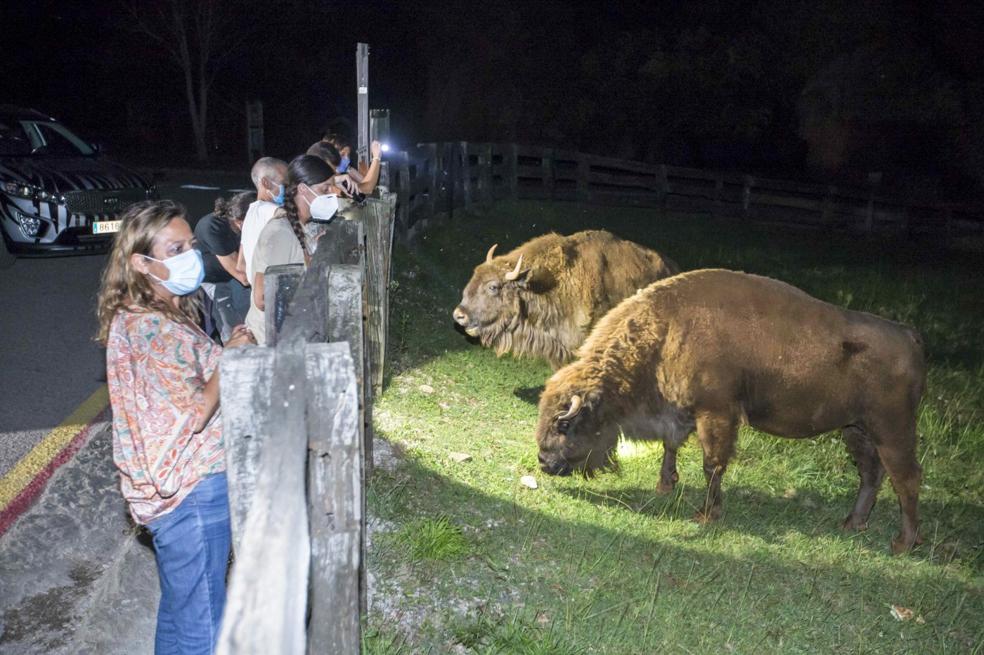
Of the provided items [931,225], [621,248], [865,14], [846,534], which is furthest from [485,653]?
[865,14]

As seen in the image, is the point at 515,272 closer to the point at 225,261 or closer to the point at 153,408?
the point at 225,261

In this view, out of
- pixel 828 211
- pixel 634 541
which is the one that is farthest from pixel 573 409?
pixel 828 211

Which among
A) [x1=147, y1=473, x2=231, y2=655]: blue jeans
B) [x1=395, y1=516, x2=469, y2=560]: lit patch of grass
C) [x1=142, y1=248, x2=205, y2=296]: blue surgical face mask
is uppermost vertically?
[x1=142, y1=248, x2=205, y2=296]: blue surgical face mask

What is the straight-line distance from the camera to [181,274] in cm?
340

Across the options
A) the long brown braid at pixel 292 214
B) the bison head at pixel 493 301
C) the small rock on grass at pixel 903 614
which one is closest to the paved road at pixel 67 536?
the long brown braid at pixel 292 214

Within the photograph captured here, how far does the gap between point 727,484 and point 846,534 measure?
3.20 ft

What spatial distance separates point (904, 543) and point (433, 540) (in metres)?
3.53

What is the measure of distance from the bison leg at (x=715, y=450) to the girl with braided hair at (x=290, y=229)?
120 inches

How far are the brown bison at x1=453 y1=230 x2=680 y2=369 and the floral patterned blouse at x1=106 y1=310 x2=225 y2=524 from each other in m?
5.84

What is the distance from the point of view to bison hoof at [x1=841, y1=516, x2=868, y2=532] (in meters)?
6.79

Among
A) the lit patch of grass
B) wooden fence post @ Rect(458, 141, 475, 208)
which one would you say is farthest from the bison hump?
wooden fence post @ Rect(458, 141, 475, 208)

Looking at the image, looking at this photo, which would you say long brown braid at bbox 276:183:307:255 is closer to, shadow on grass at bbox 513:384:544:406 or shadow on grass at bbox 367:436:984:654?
shadow on grass at bbox 367:436:984:654

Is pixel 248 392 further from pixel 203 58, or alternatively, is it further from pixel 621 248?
pixel 203 58

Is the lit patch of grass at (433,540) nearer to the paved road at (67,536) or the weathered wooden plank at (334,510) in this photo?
the paved road at (67,536)
